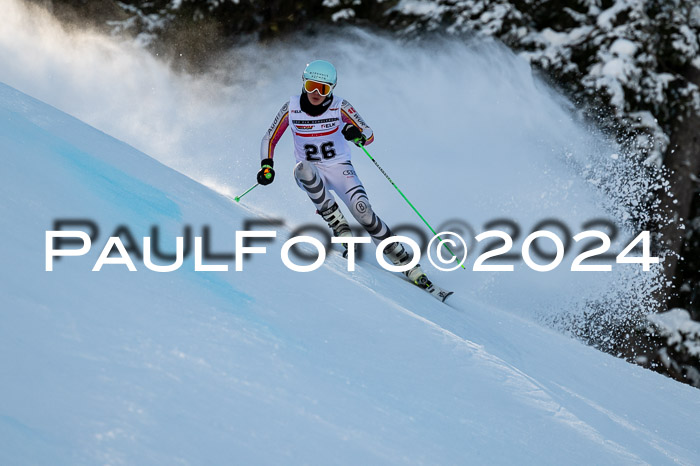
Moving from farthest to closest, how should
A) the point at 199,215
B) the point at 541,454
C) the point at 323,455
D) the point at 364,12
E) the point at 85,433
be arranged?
the point at 364,12 → the point at 199,215 → the point at 541,454 → the point at 323,455 → the point at 85,433

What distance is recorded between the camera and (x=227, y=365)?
2.06 meters

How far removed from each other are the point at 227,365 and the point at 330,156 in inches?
106

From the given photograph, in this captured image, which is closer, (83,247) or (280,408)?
(280,408)


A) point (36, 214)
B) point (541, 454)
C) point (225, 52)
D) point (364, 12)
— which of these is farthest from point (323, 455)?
point (225, 52)

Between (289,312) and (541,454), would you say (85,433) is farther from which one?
(541,454)

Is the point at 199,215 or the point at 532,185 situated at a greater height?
the point at 532,185

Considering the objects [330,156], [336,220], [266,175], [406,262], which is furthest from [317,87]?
[406,262]

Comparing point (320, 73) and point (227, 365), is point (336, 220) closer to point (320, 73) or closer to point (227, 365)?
point (320, 73)

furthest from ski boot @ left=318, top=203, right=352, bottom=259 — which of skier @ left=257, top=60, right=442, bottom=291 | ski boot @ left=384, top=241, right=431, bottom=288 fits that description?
ski boot @ left=384, top=241, right=431, bottom=288

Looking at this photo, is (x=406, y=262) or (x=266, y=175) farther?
(x=406, y=262)

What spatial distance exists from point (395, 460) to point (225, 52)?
1084 cm

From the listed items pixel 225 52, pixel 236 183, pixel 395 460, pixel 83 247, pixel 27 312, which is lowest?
pixel 395 460

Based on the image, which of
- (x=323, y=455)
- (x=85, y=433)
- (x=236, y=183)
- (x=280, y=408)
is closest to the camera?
(x=85, y=433)

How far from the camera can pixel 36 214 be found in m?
2.53
